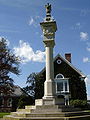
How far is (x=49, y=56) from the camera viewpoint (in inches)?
730

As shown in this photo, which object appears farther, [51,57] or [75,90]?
[75,90]

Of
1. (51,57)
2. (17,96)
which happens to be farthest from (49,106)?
(17,96)

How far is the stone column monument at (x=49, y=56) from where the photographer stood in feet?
58.4

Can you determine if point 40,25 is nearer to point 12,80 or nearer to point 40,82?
point 12,80

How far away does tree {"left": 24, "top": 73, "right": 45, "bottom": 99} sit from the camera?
1611 inches

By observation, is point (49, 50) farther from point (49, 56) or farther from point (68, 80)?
point (68, 80)

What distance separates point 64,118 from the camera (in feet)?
44.9

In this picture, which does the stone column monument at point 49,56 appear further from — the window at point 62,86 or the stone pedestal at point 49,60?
the window at point 62,86

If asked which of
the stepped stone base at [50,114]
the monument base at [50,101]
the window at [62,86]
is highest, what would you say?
the window at [62,86]

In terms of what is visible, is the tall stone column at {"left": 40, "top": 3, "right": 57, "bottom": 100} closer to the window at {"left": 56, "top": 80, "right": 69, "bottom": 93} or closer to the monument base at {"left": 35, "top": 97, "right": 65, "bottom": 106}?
the monument base at {"left": 35, "top": 97, "right": 65, "bottom": 106}

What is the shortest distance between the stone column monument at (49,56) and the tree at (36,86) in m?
22.7

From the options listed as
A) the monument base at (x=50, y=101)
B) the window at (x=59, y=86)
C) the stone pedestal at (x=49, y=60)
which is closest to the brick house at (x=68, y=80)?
the window at (x=59, y=86)

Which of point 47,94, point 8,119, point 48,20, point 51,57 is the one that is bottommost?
point 8,119

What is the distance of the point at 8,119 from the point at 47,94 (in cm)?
367
